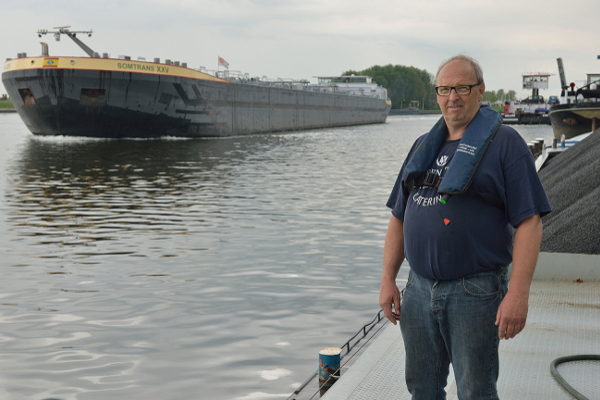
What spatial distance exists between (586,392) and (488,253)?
1548mm

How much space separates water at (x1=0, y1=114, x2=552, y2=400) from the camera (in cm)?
464

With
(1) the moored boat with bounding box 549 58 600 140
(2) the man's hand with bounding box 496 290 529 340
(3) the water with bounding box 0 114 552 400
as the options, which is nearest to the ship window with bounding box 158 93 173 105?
(1) the moored boat with bounding box 549 58 600 140

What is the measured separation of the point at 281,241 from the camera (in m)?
9.28

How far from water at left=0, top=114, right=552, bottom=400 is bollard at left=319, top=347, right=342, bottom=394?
1.41 feet

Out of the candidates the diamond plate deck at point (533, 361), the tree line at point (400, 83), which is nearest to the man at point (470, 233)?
the diamond plate deck at point (533, 361)

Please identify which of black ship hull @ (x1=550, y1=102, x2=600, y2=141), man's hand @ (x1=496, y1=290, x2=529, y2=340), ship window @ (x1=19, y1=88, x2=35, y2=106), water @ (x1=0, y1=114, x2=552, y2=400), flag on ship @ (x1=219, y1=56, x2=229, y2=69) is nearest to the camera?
man's hand @ (x1=496, y1=290, x2=529, y2=340)

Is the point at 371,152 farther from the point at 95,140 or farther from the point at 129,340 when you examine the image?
the point at 129,340

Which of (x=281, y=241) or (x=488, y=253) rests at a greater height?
(x=488, y=253)

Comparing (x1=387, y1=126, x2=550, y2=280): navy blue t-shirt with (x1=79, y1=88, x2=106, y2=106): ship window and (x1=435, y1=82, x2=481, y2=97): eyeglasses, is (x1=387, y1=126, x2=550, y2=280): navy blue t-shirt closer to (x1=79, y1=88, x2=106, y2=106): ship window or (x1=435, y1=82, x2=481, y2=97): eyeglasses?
(x1=435, y1=82, x2=481, y2=97): eyeglasses

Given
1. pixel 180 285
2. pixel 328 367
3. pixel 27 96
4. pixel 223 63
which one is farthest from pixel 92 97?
pixel 328 367

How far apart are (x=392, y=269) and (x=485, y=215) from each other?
0.54 m

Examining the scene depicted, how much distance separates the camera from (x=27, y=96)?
36531 mm

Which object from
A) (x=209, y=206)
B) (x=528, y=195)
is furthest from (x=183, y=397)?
(x=209, y=206)

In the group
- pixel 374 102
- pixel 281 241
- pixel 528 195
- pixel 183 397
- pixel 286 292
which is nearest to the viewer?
pixel 528 195
